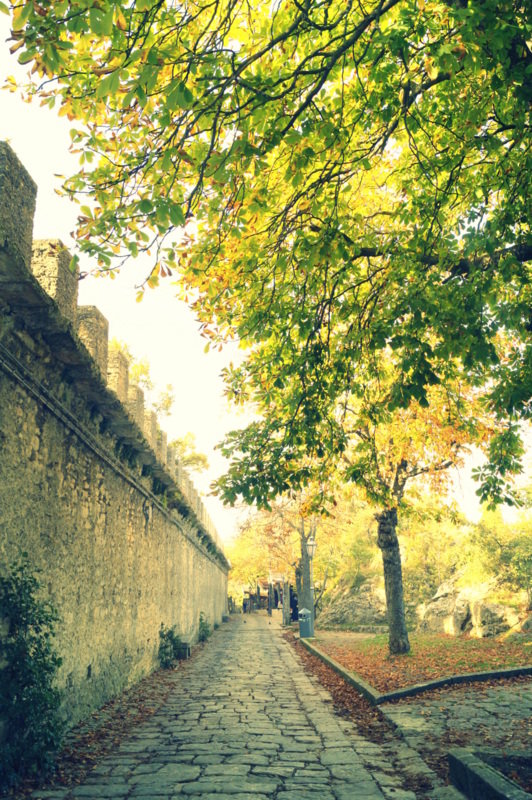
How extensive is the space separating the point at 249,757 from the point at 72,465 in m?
3.70

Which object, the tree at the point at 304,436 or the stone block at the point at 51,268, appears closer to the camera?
the stone block at the point at 51,268

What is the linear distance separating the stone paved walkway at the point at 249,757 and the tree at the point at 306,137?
11.7 ft

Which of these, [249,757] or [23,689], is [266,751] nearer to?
[249,757]

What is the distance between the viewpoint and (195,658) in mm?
15922

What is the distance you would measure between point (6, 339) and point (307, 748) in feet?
16.4

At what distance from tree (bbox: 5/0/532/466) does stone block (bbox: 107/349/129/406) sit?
203cm

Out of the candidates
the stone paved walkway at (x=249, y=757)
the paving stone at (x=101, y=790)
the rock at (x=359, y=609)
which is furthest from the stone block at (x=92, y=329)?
the rock at (x=359, y=609)

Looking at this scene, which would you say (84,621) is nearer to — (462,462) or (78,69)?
(78,69)

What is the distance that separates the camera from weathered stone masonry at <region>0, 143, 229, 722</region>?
5504 millimetres

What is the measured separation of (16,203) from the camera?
5441 mm

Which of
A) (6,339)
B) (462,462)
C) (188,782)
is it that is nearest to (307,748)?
(188,782)

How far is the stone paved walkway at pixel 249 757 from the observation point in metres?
4.89

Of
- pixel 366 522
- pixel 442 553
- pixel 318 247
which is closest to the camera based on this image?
pixel 318 247

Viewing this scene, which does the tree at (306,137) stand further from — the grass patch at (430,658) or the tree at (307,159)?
the grass patch at (430,658)
